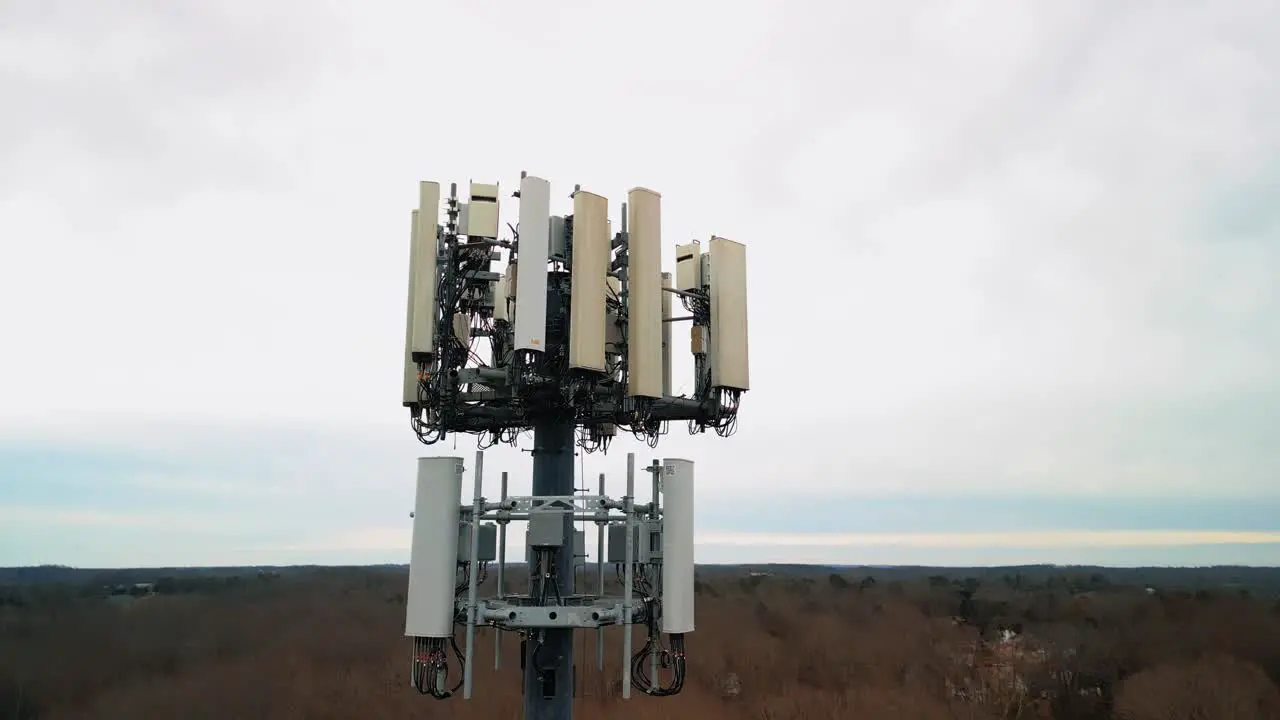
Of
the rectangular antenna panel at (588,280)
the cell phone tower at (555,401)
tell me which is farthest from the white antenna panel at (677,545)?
the rectangular antenna panel at (588,280)

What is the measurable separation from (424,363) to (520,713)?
28.9m

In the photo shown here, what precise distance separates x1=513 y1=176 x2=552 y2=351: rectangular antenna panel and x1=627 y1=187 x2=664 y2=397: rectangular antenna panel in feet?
4.78

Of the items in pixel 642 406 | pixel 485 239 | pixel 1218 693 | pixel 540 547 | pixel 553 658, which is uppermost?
pixel 485 239

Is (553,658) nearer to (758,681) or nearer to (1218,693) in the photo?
(1218,693)

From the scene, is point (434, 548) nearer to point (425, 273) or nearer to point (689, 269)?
point (425, 273)

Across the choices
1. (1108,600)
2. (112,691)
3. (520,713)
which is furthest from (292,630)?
(1108,600)

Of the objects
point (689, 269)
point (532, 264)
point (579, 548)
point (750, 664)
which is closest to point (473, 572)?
point (579, 548)

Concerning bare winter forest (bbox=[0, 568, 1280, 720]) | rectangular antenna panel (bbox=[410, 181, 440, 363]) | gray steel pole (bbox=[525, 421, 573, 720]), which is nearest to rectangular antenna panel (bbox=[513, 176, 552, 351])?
rectangular antenna panel (bbox=[410, 181, 440, 363])

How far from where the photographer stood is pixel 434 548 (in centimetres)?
1366

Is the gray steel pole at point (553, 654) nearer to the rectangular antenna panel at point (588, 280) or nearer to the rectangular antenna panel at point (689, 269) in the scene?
the rectangular antenna panel at point (588, 280)

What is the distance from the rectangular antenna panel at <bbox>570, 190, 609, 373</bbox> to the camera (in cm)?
1298

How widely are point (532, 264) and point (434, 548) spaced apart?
16.2ft

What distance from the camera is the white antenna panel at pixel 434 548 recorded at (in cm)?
1347

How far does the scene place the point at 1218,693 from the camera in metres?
35.2
